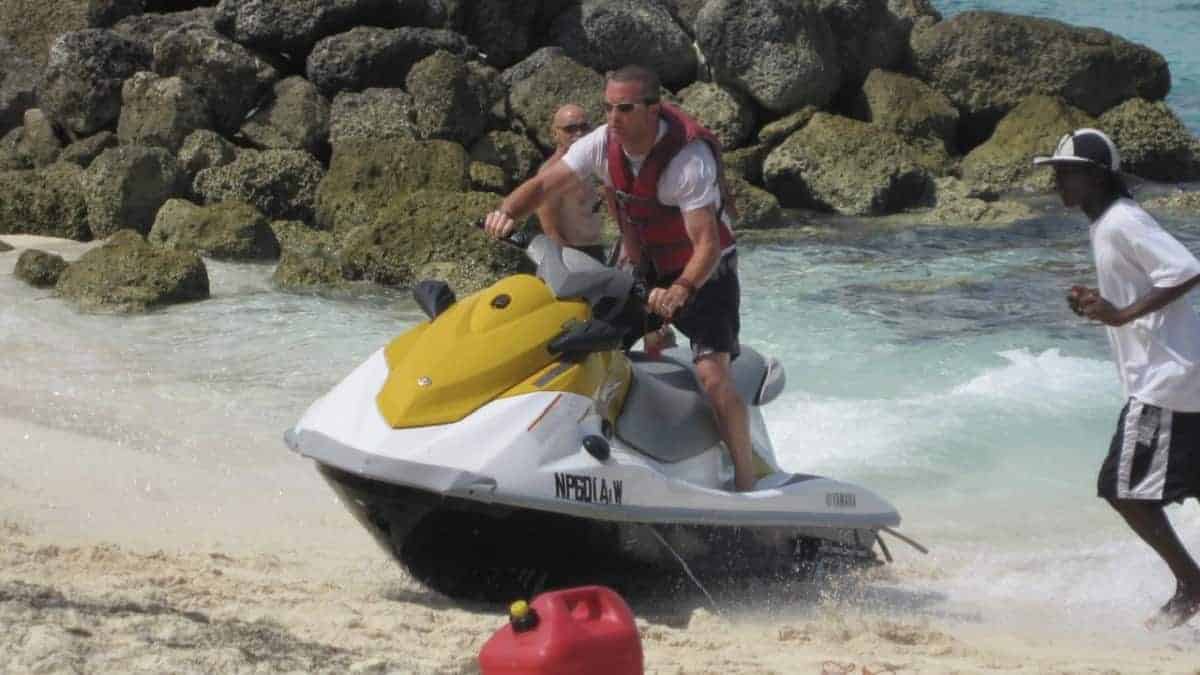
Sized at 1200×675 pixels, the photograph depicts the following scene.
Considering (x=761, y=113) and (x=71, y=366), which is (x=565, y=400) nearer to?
(x=71, y=366)

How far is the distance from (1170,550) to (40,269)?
29.7 ft

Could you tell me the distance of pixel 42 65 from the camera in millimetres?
19562

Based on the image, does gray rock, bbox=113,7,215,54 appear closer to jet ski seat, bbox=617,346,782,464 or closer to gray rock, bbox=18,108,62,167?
gray rock, bbox=18,108,62,167

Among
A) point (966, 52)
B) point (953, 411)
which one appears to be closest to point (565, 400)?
point (953, 411)

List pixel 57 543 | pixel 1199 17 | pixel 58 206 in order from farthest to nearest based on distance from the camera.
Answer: pixel 1199 17, pixel 58 206, pixel 57 543

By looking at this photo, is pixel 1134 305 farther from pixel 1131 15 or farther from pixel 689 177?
pixel 1131 15

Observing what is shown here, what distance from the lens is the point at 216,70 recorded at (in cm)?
1767

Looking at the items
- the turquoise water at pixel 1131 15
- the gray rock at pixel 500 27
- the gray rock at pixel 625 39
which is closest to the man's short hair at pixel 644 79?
the gray rock at pixel 625 39

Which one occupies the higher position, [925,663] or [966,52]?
[925,663]

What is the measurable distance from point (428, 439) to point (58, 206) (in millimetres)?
11557

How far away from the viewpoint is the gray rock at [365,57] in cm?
1803

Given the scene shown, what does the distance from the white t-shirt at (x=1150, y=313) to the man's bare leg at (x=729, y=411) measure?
1.17 m

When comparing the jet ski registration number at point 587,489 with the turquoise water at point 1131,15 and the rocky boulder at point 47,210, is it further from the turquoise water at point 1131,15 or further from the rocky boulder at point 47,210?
the turquoise water at point 1131,15

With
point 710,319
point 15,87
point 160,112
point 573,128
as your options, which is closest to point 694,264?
point 710,319
